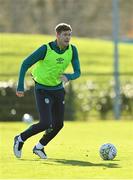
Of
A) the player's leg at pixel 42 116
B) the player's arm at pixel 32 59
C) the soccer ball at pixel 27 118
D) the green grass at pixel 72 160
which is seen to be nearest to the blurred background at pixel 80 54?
the soccer ball at pixel 27 118

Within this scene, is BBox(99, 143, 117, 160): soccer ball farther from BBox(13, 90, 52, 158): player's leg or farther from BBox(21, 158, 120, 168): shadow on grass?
BBox(13, 90, 52, 158): player's leg

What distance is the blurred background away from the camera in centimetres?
2409

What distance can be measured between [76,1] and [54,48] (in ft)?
59.4

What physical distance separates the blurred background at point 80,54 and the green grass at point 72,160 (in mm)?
6011

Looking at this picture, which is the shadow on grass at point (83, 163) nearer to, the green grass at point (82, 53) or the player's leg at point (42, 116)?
the player's leg at point (42, 116)

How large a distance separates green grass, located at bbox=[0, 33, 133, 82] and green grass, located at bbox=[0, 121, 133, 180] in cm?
1102

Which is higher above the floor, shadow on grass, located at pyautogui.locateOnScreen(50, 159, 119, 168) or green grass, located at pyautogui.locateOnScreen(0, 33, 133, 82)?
green grass, located at pyautogui.locateOnScreen(0, 33, 133, 82)

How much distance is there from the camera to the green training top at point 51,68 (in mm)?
11500

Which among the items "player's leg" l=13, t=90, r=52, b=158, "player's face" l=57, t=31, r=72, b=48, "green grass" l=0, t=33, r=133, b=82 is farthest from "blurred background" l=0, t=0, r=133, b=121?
"player's face" l=57, t=31, r=72, b=48

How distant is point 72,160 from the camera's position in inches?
454

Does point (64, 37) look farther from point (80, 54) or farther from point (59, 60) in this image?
point (80, 54)

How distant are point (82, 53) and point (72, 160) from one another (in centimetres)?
2179

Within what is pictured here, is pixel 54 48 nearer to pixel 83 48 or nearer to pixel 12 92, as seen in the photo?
pixel 12 92

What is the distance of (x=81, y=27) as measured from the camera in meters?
36.9
